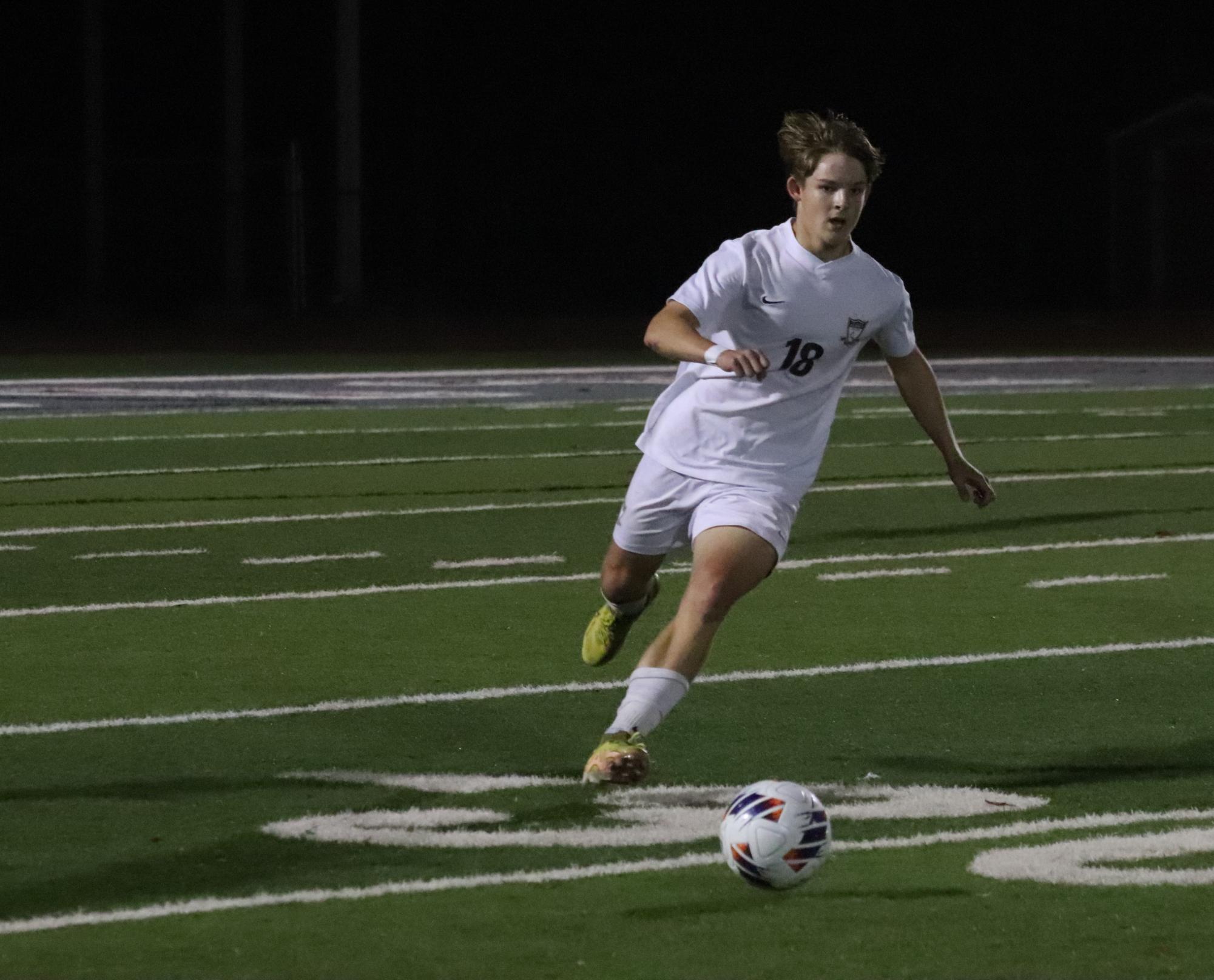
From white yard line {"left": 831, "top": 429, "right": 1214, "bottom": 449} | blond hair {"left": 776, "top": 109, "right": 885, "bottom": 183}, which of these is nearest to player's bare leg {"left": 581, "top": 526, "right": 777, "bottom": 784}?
blond hair {"left": 776, "top": 109, "right": 885, "bottom": 183}

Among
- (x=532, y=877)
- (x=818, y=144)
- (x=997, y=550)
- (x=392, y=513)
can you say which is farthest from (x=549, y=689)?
(x=392, y=513)

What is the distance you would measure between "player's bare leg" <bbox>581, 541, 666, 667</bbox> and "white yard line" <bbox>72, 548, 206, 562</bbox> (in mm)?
4430

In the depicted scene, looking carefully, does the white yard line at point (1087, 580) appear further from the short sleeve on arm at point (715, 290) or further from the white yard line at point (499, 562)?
the short sleeve on arm at point (715, 290)

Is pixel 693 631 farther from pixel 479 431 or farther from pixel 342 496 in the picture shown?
pixel 479 431

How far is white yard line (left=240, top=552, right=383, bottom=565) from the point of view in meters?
12.3

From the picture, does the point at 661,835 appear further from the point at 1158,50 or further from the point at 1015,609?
the point at 1158,50

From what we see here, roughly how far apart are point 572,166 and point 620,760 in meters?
39.6

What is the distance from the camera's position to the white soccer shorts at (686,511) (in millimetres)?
7340

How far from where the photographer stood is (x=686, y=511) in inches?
300

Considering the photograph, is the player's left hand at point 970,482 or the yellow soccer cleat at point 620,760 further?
the player's left hand at point 970,482

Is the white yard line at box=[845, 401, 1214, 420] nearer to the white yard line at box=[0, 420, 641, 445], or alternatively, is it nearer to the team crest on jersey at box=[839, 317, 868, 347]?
the white yard line at box=[0, 420, 641, 445]

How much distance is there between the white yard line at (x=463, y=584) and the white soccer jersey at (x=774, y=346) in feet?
12.9

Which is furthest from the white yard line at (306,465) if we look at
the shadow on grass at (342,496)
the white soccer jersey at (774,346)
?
the white soccer jersey at (774,346)

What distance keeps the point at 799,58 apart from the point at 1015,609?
144 ft
